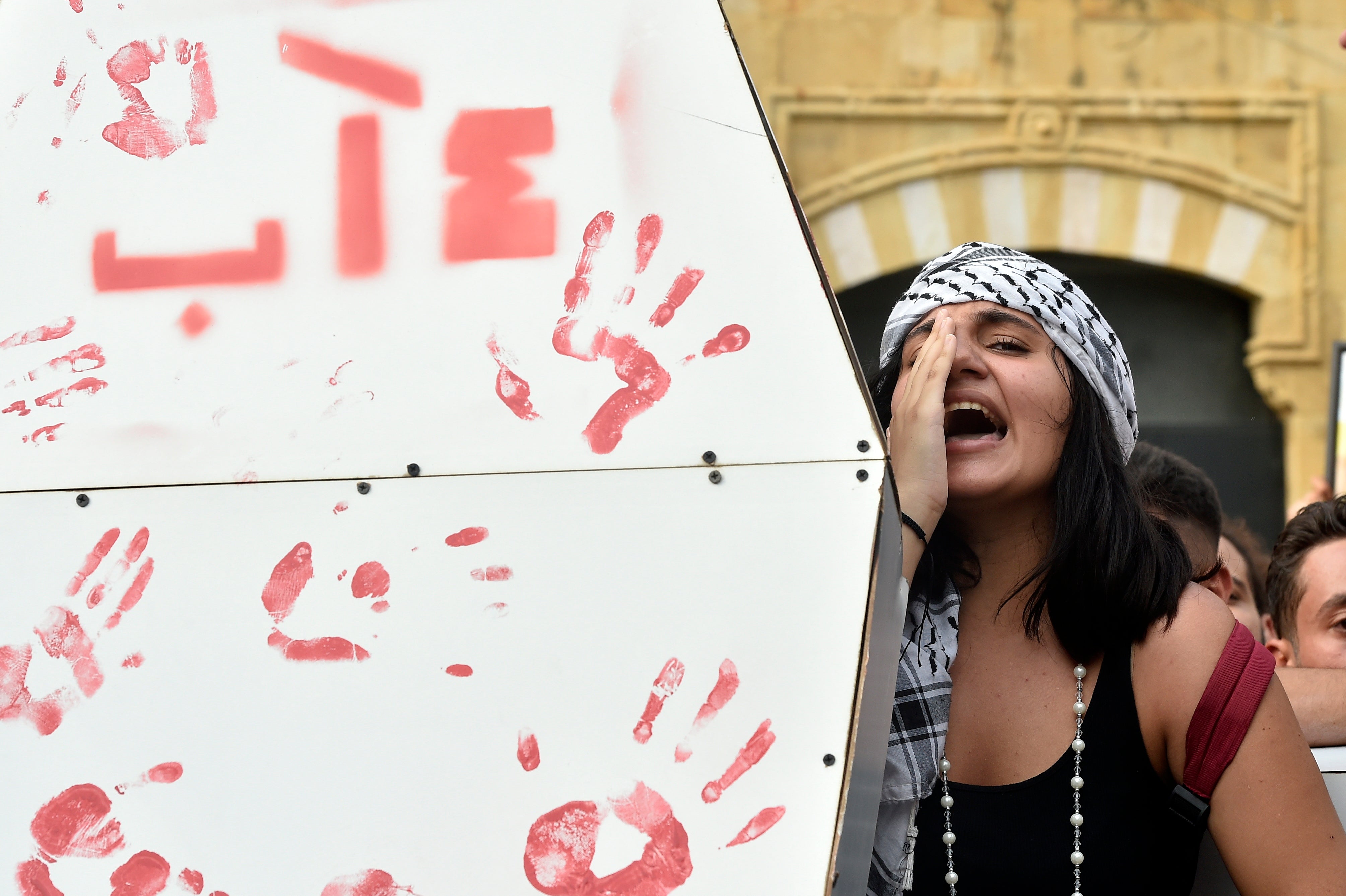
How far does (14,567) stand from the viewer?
3.16 feet

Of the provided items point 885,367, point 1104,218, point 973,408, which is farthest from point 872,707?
point 1104,218

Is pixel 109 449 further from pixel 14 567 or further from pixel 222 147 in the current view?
pixel 222 147

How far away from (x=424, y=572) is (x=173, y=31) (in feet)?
1.65

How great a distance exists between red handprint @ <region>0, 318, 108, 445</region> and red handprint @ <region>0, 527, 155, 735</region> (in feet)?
0.36

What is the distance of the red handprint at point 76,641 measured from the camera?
36.6 inches

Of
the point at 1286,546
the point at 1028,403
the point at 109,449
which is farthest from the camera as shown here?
the point at 1286,546

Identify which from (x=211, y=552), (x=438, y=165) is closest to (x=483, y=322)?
(x=438, y=165)

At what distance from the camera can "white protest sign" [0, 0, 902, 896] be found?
33.9 inches

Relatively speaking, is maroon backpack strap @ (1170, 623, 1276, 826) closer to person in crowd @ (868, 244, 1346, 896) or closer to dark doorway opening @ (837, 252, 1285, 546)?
person in crowd @ (868, 244, 1346, 896)

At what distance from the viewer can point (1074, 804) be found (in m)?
1.12

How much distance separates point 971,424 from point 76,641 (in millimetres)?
809

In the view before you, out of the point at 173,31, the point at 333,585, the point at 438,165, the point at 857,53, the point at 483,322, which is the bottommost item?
the point at 333,585

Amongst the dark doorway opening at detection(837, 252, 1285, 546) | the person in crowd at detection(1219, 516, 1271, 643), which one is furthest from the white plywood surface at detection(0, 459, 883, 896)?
the dark doorway opening at detection(837, 252, 1285, 546)

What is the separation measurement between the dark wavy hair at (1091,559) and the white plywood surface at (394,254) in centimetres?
35
